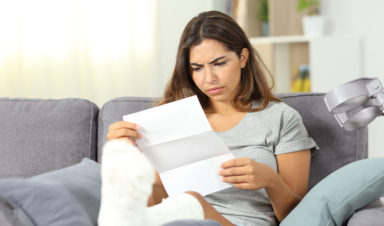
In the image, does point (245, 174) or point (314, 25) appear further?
point (314, 25)

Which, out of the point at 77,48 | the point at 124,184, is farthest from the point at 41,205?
the point at 77,48

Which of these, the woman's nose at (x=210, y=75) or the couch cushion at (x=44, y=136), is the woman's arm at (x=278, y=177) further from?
the couch cushion at (x=44, y=136)

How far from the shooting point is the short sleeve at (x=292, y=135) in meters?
1.51

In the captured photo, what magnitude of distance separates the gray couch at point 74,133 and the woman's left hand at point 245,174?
1.25ft

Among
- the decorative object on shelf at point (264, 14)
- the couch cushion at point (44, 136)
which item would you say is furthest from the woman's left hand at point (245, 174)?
the decorative object on shelf at point (264, 14)

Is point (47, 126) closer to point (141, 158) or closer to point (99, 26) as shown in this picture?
point (141, 158)

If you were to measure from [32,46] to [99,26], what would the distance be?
0.41m

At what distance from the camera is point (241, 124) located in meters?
1.60

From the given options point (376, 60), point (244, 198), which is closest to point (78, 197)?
point (244, 198)

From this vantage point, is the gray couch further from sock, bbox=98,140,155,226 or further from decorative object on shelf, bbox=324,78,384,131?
sock, bbox=98,140,155,226

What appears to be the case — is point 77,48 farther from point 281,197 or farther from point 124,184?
point 124,184

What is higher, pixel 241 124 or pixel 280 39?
pixel 280 39

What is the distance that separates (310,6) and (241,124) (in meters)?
2.19

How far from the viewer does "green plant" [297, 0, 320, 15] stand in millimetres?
3455
